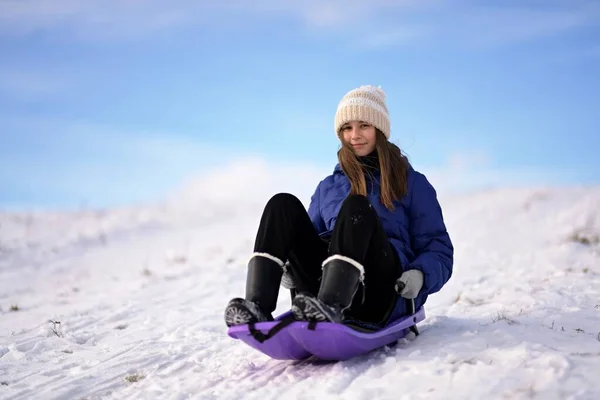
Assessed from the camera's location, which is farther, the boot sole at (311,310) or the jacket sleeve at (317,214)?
the jacket sleeve at (317,214)

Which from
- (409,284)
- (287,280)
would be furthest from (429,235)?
(287,280)

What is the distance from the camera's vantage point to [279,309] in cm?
559

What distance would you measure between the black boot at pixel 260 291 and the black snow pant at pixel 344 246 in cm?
5

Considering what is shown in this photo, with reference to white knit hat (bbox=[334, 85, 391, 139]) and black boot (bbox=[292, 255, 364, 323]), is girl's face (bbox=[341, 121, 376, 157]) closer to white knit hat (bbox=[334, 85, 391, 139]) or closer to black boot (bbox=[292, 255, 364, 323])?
white knit hat (bbox=[334, 85, 391, 139])

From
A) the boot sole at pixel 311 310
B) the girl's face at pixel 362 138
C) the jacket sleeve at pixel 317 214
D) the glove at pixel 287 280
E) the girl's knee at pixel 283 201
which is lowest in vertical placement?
the boot sole at pixel 311 310

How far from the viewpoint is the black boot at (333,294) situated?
2816 millimetres

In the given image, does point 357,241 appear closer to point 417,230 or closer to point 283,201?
point 283,201

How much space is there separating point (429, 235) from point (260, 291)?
41.0 inches

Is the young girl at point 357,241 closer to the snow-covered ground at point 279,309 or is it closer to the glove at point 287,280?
the glove at point 287,280

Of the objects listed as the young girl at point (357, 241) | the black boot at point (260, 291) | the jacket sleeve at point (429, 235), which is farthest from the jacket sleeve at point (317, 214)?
the black boot at point (260, 291)

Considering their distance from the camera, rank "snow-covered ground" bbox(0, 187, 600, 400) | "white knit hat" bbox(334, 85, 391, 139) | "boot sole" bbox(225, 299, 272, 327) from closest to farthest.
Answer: "snow-covered ground" bbox(0, 187, 600, 400), "boot sole" bbox(225, 299, 272, 327), "white knit hat" bbox(334, 85, 391, 139)

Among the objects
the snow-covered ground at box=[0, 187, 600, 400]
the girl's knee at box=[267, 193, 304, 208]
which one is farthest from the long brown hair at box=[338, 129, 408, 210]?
the snow-covered ground at box=[0, 187, 600, 400]

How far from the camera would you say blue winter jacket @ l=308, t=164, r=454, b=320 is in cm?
337

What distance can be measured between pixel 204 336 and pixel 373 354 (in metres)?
1.62
